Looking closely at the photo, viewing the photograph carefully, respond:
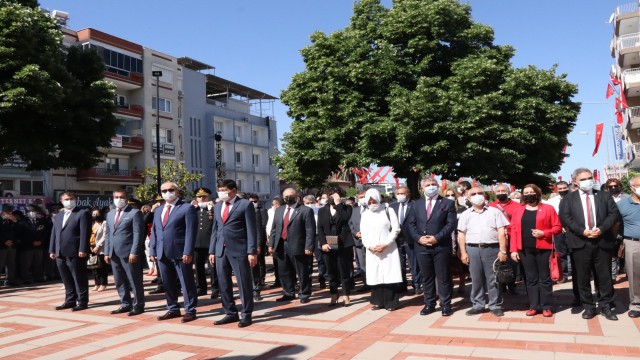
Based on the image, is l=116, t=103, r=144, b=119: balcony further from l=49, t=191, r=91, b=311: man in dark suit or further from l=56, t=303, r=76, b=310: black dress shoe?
l=56, t=303, r=76, b=310: black dress shoe

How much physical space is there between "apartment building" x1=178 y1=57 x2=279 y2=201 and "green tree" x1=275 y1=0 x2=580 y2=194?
24924mm

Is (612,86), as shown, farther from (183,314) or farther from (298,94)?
(183,314)

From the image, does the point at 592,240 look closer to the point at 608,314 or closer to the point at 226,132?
the point at 608,314

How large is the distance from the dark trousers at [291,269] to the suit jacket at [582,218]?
4.18 metres

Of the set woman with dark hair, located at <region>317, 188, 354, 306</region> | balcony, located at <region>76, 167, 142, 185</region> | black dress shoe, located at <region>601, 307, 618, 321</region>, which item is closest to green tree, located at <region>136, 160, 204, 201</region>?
balcony, located at <region>76, 167, 142, 185</region>

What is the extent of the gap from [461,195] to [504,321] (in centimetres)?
404

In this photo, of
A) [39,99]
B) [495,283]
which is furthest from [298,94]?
[495,283]

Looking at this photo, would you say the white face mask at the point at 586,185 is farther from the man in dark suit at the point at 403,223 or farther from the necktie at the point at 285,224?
the necktie at the point at 285,224

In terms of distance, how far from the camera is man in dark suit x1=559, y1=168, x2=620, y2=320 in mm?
7316

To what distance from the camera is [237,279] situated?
7.82m

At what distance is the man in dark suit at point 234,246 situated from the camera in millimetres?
7789

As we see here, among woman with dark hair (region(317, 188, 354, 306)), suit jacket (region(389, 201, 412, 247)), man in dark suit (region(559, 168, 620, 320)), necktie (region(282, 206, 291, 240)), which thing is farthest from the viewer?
necktie (region(282, 206, 291, 240))

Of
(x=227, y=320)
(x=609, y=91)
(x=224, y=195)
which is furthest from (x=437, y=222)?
(x=609, y=91)

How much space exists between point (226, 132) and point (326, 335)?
5084 cm
